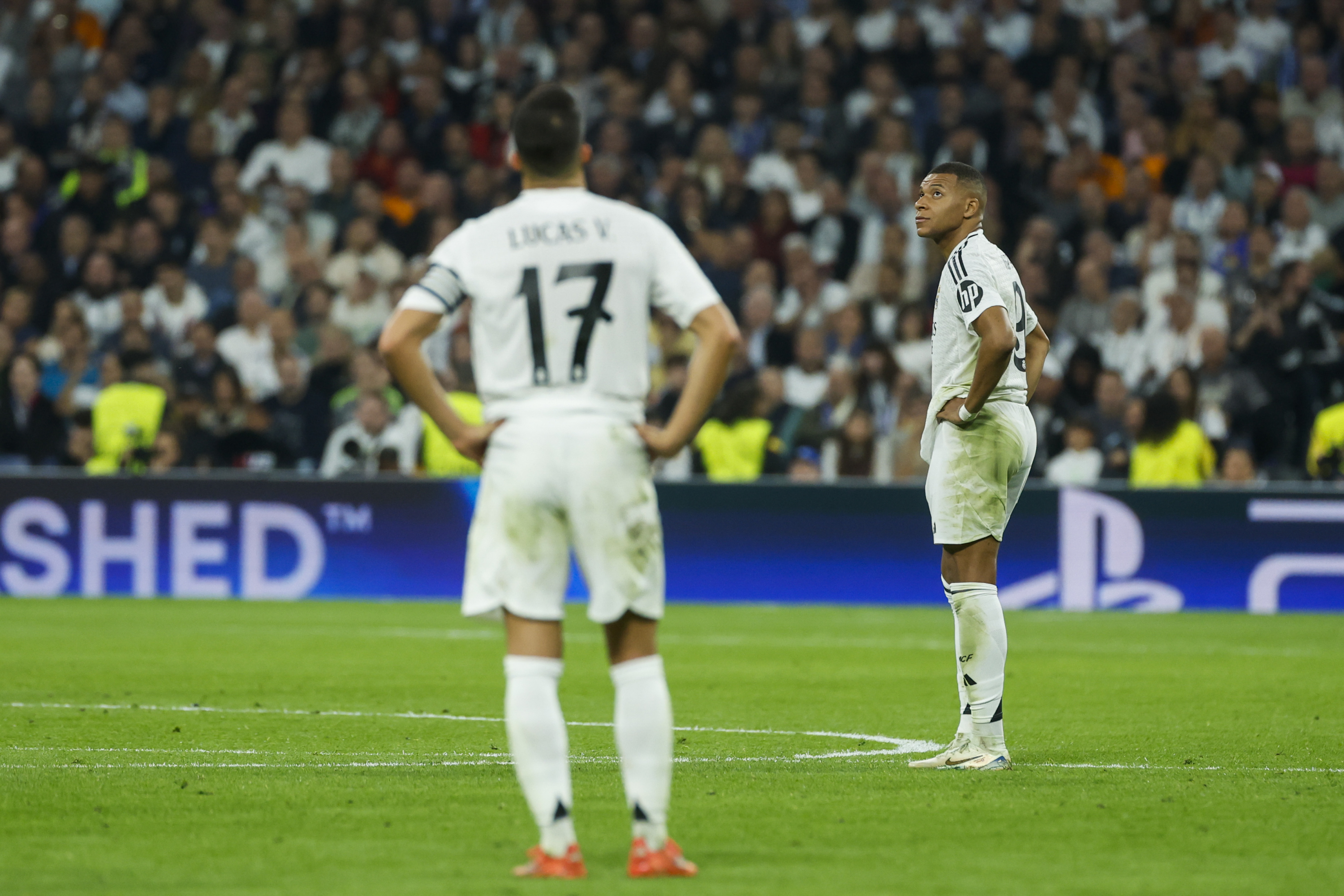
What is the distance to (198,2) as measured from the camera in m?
23.2

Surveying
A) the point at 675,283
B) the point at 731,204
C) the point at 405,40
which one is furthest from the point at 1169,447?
the point at 675,283

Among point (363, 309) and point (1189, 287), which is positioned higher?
point (1189, 287)

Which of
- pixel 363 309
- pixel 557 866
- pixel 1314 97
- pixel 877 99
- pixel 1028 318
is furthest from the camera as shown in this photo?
pixel 877 99

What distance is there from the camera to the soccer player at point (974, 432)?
25.0 ft

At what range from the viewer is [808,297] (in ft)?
64.6

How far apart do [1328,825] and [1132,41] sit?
1638cm

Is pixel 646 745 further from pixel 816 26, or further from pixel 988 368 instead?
pixel 816 26

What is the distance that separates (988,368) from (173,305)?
14.3m

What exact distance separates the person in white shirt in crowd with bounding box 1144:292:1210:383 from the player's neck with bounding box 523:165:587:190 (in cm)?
1335

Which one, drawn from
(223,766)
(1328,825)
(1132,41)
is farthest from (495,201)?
(1328,825)

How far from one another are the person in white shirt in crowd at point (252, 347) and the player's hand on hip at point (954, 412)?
494 inches

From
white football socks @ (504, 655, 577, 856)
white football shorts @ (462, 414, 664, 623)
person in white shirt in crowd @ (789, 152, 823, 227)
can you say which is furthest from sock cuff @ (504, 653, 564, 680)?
person in white shirt in crowd @ (789, 152, 823, 227)

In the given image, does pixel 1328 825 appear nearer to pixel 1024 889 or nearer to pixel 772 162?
pixel 1024 889

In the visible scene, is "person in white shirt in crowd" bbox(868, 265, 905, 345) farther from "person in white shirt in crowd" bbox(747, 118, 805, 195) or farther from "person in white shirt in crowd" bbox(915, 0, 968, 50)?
"person in white shirt in crowd" bbox(915, 0, 968, 50)
